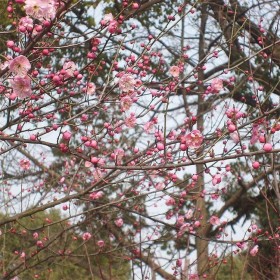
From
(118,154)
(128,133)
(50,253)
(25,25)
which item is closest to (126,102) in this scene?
(118,154)

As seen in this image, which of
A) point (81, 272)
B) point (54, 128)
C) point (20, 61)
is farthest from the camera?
point (81, 272)

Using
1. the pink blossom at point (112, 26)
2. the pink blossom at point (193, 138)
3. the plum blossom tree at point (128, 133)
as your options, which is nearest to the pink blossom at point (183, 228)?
the plum blossom tree at point (128, 133)

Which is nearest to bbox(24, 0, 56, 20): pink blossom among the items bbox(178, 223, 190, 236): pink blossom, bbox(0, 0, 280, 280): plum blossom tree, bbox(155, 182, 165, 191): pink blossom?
bbox(0, 0, 280, 280): plum blossom tree

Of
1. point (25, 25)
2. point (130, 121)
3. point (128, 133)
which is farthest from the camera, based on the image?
point (128, 133)

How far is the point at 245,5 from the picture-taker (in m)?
7.61

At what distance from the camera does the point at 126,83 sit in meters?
3.17

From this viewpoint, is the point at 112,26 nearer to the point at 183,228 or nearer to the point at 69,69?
the point at 69,69

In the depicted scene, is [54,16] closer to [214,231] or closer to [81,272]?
[214,231]

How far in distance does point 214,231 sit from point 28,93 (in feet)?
23.4

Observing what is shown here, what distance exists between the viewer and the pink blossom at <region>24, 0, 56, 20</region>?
7.94 ft

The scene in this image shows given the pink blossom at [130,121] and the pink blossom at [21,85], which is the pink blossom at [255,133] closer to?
the pink blossom at [130,121]

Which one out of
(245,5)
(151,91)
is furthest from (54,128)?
(245,5)

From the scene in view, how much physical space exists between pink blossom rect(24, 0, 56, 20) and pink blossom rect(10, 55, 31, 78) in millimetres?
238

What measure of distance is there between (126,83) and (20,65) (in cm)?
92
